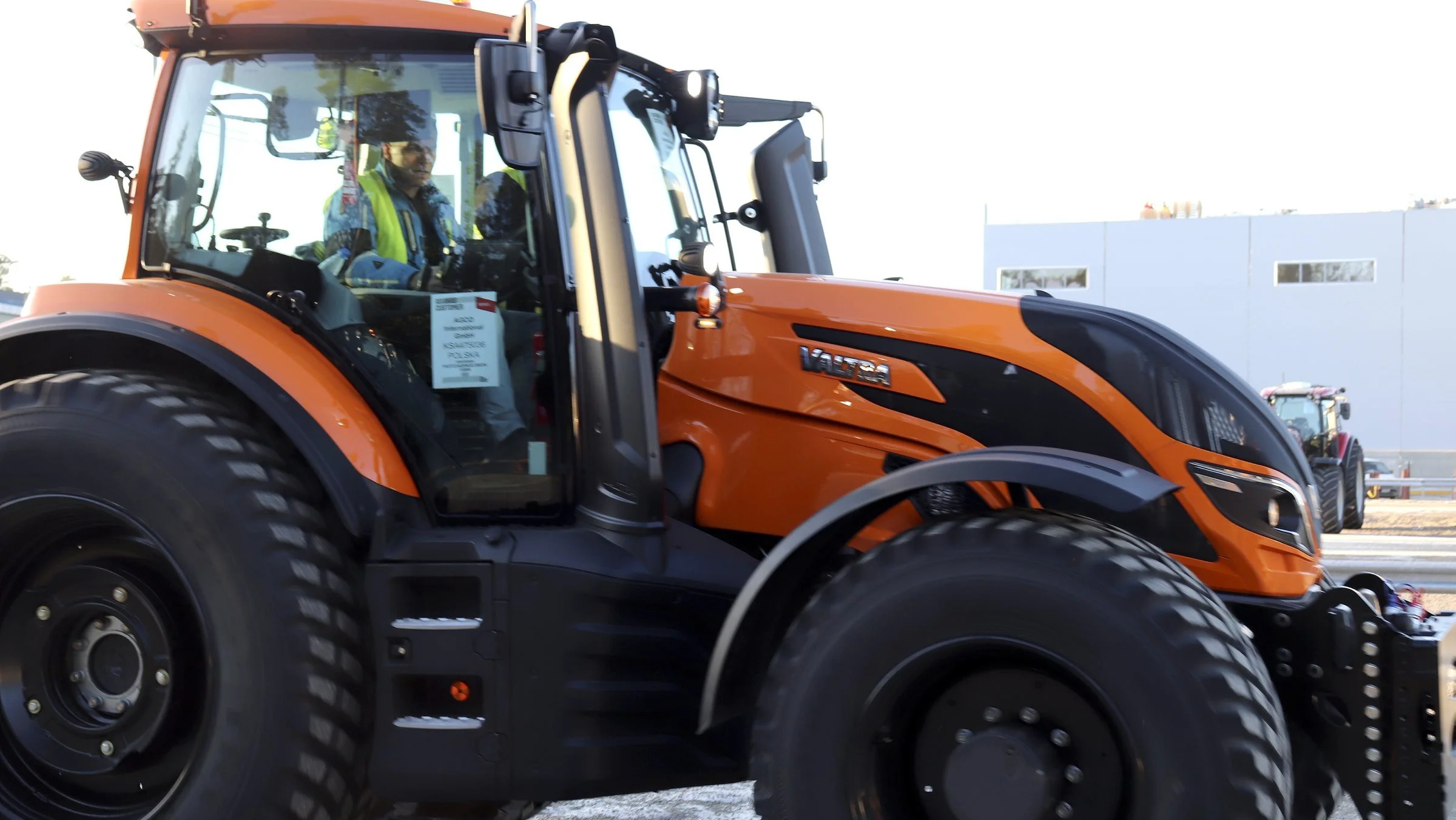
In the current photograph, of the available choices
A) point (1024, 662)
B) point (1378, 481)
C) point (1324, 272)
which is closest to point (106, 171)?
point (1024, 662)

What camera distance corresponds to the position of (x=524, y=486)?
3.38 metres

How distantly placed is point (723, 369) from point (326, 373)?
1059mm

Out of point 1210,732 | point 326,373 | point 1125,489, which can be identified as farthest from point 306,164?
point 1210,732

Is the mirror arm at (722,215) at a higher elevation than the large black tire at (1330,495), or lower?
higher

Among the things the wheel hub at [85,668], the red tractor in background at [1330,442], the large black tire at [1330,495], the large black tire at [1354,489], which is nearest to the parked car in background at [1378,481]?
the red tractor in background at [1330,442]

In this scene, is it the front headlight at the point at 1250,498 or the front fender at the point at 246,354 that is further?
the front fender at the point at 246,354

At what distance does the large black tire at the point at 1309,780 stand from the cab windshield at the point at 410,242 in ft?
6.23

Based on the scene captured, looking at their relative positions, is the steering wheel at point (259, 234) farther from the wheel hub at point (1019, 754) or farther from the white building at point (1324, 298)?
the white building at point (1324, 298)

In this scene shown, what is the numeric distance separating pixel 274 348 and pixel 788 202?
6.36 feet

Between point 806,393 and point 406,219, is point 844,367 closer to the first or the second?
point 806,393

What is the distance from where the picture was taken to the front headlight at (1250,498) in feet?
10.1

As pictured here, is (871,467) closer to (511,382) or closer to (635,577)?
(635,577)

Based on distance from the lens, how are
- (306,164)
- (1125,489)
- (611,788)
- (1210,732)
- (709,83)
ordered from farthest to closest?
(709,83) < (306,164) < (611,788) < (1125,489) < (1210,732)

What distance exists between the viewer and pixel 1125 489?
2.73 meters
